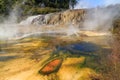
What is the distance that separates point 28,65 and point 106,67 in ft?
9.70

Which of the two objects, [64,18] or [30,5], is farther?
[30,5]

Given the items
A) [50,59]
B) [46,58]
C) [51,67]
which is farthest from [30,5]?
[51,67]

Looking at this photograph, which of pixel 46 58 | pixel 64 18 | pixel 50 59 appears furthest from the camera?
pixel 64 18

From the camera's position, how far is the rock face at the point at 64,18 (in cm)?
2405

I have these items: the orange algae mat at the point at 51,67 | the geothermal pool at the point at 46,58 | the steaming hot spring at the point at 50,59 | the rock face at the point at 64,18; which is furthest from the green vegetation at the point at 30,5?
the orange algae mat at the point at 51,67

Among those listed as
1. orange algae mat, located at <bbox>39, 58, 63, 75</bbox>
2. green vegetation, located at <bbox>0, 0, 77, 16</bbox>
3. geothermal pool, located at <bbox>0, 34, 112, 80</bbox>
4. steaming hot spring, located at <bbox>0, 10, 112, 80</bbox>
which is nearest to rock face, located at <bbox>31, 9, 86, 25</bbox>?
green vegetation, located at <bbox>0, 0, 77, 16</bbox>

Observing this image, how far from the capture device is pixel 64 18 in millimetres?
24984

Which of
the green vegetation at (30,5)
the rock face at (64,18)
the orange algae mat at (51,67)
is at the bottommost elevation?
the orange algae mat at (51,67)

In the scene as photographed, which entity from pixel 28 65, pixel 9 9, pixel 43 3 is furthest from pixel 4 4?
pixel 28 65

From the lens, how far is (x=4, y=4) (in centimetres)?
3644

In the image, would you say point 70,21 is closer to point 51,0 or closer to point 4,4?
point 4,4

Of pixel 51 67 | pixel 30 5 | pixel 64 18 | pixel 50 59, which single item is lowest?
pixel 51 67

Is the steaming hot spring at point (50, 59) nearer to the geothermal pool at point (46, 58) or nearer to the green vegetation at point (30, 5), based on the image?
the geothermal pool at point (46, 58)

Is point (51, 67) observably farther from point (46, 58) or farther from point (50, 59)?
point (46, 58)
